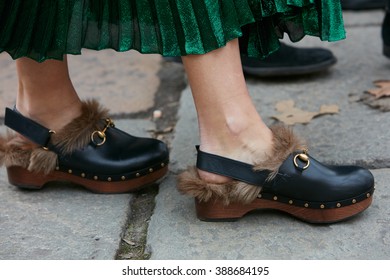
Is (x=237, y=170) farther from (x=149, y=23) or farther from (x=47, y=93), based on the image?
(x=47, y=93)

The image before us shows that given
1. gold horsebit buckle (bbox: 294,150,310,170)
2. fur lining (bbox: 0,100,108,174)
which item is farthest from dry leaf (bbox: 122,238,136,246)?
gold horsebit buckle (bbox: 294,150,310,170)

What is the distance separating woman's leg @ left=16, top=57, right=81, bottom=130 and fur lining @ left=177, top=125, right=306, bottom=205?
0.34 m

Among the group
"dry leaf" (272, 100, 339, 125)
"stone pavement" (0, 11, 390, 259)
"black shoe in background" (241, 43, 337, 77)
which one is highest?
"stone pavement" (0, 11, 390, 259)

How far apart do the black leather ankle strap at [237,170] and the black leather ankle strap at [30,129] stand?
39 cm

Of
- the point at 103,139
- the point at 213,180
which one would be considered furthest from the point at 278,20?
the point at 103,139

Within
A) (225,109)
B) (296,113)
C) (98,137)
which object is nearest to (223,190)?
(225,109)

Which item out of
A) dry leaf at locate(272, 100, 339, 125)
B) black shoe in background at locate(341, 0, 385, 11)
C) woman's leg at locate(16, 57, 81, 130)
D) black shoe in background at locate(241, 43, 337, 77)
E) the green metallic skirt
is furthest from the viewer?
black shoe in background at locate(341, 0, 385, 11)

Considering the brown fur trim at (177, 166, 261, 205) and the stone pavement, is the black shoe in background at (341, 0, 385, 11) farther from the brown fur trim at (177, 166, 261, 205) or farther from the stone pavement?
the brown fur trim at (177, 166, 261, 205)

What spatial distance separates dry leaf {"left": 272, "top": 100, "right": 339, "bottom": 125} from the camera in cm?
170

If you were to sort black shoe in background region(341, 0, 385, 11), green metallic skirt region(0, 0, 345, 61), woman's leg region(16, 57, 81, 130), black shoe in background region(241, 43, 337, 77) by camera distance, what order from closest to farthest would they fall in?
green metallic skirt region(0, 0, 345, 61) → woman's leg region(16, 57, 81, 130) → black shoe in background region(241, 43, 337, 77) → black shoe in background region(341, 0, 385, 11)

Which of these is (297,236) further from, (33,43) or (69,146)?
(33,43)

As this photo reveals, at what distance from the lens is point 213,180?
122 cm

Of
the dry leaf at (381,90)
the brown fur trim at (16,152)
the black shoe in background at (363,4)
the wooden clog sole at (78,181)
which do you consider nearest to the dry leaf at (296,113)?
the dry leaf at (381,90)

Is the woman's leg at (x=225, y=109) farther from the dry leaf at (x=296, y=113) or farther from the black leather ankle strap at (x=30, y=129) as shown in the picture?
the dry leaf at (x=296, y=113)
